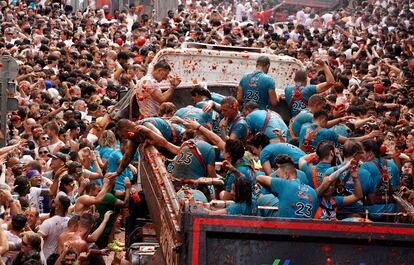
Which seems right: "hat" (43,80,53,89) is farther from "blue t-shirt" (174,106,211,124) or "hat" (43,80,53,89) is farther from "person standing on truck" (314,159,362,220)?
"person standing on truck" (314,159,362,220)

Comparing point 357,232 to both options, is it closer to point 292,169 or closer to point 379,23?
point 292,169

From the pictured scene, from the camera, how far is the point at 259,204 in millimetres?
11633

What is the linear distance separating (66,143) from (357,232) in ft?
31.4

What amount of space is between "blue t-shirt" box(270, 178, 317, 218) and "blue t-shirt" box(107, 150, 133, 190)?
5.17 meters

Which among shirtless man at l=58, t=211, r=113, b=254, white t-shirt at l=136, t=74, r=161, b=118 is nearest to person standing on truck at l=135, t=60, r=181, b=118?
white t-shirt at l=136, t=74, r=161, b=118

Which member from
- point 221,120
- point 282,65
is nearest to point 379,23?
point 282,65

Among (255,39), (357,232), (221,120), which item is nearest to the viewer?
(357,232)

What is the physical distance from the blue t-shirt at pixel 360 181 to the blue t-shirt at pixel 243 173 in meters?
0.73

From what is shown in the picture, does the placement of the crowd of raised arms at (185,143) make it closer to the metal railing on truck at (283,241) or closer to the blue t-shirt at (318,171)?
the blue t-shirt at (318,171)

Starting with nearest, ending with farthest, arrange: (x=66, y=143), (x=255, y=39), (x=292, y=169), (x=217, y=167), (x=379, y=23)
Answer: (x=292, y=169), (x=217, y=167), (x=66, y=143), (x=255, y=39), (x=379, y=23)

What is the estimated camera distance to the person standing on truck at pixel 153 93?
54.2 feet

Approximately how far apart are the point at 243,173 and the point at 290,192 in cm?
100

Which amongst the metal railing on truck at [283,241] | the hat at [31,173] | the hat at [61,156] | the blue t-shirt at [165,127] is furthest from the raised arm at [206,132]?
the hat at [61,156]

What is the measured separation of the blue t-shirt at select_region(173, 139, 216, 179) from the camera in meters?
12.6
